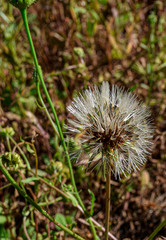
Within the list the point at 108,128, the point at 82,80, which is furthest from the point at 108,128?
the point at 82,80

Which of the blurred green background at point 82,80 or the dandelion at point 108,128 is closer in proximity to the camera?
the dandelion at point 108,128

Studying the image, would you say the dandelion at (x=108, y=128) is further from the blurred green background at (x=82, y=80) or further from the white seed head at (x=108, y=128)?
the blurred green background at (x=82, y=80)

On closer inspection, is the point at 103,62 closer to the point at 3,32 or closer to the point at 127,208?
the point at 3,32

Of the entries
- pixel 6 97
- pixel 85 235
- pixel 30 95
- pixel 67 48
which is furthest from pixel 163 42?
pixel 85 235

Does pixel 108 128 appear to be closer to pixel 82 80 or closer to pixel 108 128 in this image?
pixel 108 128

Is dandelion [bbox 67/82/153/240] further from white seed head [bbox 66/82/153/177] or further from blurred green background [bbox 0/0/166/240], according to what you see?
blurred green background [bbox 0/0/166/240]

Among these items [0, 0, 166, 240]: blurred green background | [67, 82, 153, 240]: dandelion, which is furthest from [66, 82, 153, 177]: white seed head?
[0, 0, 166, 240]: blurred green background

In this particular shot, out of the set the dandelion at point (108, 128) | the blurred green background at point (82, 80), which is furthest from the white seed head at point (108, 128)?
the blurred green background at point (82, 80)

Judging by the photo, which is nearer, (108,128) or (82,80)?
(108,128)

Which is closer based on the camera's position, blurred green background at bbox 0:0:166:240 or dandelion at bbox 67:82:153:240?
dandelion at bbox 67:82:153:240
